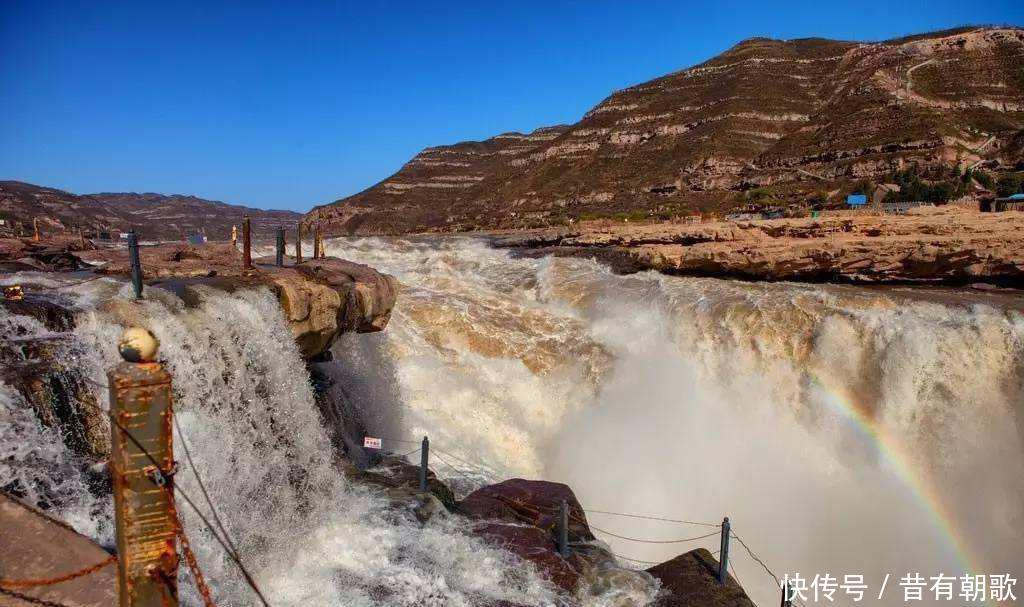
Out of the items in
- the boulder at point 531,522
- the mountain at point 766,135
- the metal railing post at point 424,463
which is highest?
the mountain at point 766,135

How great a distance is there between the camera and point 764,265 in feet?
56.0

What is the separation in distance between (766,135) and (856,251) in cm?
5125

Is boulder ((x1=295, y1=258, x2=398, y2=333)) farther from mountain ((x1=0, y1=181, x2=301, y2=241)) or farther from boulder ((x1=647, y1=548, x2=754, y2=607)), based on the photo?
boulder ((x1=647, y1=548, x2=754, y2=607))

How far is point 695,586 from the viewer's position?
6.30m

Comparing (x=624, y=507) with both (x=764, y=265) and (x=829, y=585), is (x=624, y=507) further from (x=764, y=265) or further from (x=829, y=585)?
(x=764, y=265)

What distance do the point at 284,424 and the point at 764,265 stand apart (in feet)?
47.9

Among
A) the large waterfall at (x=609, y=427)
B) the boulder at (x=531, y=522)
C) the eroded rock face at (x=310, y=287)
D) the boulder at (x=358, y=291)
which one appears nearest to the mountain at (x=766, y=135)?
the large waterfall at (x=609, y=427)

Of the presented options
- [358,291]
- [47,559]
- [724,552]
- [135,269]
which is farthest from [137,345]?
[358,291]

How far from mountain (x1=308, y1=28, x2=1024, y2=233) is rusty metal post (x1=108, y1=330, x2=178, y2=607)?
134ft

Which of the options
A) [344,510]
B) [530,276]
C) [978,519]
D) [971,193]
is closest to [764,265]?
[530,276]

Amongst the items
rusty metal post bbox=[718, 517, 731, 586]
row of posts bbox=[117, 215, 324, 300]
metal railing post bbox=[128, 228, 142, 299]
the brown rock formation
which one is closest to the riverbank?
row of posts bbox=[117, 215, 324, 300]

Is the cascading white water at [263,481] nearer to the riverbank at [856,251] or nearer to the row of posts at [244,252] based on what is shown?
the row of posts at [244,252]

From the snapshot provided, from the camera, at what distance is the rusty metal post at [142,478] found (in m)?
2.04

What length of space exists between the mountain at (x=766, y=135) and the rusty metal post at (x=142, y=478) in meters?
40.8
